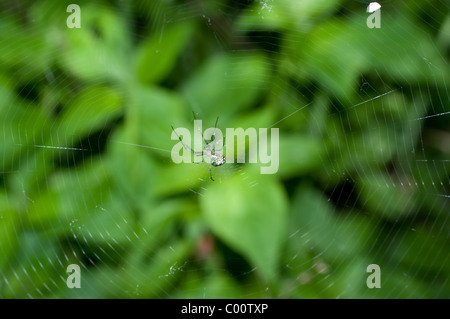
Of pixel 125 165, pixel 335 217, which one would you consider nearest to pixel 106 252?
pixel 125 165

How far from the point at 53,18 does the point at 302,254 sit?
806mm

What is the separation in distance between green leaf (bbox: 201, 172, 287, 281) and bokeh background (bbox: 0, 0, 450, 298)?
0.05 ft

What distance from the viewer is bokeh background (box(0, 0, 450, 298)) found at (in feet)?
2.95

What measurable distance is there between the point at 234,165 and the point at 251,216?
219 mm

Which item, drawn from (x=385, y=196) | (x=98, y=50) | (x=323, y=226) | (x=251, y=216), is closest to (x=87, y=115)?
(x=98, y=50)

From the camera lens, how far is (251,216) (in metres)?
0.82

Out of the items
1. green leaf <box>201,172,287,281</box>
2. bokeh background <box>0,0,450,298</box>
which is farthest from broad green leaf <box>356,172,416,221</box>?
green leaf <box>201,172,287,281</box>

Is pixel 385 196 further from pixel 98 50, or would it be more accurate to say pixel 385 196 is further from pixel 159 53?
pixel 98 50

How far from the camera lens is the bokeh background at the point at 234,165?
0.90m

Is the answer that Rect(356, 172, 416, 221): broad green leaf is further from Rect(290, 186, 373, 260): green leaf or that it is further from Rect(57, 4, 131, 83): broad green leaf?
Rect(57, 4, 131, 83): broad green leaf

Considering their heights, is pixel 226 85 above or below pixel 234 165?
A: above

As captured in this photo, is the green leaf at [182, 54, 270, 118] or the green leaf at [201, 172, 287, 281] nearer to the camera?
the green leaf at [201, 172, 287, 281]

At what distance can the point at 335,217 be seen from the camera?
0.96m

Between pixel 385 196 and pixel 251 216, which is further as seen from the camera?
pixel 385 196
